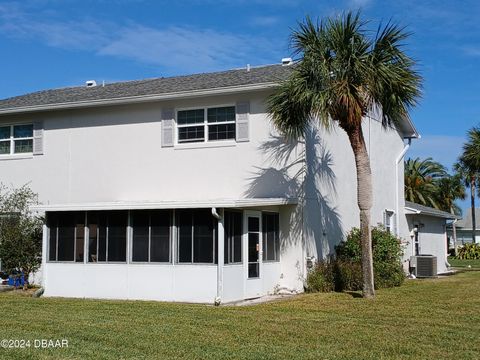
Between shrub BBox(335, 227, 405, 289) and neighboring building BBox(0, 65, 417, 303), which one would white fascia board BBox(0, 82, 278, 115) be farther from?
shrub BBox(335, 227, 405, 289)

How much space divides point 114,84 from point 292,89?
1019cm

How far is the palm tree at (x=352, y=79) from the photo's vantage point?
15.4 meters

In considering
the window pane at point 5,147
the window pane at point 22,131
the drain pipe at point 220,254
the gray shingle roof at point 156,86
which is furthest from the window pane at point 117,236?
the window pane at point 5,147

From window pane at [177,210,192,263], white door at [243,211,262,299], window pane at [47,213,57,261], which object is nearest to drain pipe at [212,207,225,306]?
window pane at [177,210,192,263]

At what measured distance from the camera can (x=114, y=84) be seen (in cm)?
2398

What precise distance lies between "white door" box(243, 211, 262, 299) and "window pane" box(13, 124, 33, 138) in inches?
347

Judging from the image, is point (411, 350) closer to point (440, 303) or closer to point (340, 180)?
point (440, 303)

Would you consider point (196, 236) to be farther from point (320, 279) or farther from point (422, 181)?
point (422, 181)

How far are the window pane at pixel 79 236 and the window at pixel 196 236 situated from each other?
9.70 ft

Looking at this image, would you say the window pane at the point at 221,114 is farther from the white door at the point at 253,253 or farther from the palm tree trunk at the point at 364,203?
the palm tree trunk at the point at 364,203

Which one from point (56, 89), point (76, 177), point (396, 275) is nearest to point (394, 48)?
point (396, 275)

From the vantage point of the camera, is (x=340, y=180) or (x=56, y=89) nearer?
(x=340, y=180)

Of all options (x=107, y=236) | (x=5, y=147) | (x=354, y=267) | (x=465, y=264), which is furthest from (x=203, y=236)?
(x=465, y=264)

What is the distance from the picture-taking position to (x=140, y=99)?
1936 centimetres
